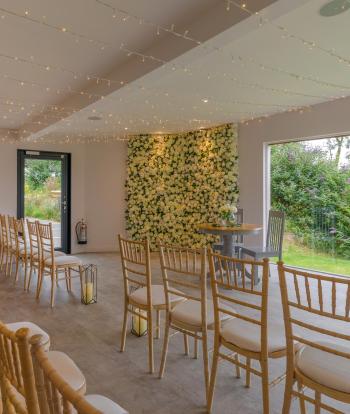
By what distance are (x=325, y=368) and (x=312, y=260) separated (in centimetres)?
488

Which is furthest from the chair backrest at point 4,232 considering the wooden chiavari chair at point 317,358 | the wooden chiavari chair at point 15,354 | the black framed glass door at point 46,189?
the wooden chiavari chair at point 317,358

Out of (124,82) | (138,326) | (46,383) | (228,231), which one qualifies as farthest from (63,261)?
(46,383)

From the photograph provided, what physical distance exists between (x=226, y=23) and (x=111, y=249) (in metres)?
6.65

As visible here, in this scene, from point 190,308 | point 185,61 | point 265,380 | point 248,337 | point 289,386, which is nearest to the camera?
point 289,386

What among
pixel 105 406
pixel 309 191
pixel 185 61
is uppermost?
pixel 185 61

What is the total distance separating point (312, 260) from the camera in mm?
6184

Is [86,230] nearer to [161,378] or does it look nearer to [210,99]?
[210,99]

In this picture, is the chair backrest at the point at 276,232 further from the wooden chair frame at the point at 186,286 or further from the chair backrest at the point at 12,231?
the chair backrest at the point at 12,231

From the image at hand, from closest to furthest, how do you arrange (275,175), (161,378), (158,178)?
(161,378)
(275,175)
(158,178)

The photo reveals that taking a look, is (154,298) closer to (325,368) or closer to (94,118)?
(325,368)

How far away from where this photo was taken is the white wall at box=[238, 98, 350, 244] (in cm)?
544

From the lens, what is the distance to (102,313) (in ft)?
13.0

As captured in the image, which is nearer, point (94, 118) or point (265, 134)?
point (94, 118)

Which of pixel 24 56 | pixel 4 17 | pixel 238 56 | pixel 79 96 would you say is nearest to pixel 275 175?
pixel 238 56
